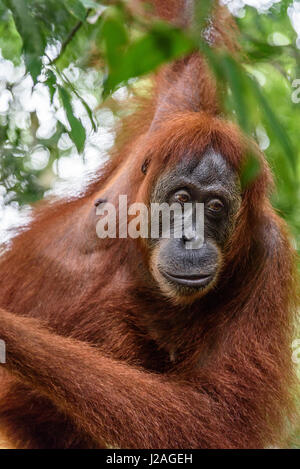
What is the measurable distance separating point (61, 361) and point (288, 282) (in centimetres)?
144

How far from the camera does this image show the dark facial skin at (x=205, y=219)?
11.0 feet

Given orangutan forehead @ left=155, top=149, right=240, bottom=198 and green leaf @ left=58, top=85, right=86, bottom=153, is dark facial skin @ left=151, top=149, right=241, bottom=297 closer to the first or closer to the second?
orangutan forehead @ left=155, top=149, right=240, bottom=198

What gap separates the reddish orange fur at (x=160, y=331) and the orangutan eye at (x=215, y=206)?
156 mm

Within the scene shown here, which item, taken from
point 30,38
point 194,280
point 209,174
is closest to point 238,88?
point 30,38

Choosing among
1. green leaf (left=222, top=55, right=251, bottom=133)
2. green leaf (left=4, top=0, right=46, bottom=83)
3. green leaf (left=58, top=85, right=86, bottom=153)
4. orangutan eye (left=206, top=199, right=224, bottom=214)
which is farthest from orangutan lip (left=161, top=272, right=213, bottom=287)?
green leaf (left=222, top=55, right=251, bottom=133)

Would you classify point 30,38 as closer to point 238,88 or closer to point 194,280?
point 238,88

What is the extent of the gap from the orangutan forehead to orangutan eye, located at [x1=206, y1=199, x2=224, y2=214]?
6 centimetres

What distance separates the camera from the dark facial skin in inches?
132

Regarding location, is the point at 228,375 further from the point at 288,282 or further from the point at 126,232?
the point at 126,232

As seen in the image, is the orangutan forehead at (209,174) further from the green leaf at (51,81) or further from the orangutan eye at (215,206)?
the green leaf at (51,81)

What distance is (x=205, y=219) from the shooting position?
356 cm

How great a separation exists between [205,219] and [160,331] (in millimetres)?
717

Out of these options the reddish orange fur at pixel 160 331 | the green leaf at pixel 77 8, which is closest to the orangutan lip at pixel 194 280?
the reddish orange fur at pixel 160 331
